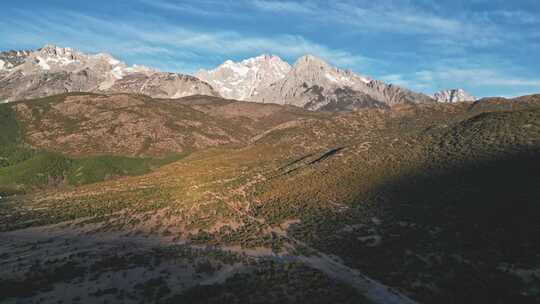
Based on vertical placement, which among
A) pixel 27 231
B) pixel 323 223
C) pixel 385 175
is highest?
pixel 385 175

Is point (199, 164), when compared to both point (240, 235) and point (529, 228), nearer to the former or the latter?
point (240, 235)

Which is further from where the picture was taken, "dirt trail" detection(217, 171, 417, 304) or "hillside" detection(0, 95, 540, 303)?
"hillside" detection(0, 95, 540, 303)

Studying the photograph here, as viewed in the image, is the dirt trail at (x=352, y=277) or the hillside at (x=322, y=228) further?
the hillside at (x=322, y=228)

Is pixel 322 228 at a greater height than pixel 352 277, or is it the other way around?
pixel 322 228

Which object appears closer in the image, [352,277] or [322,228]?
[352,277]

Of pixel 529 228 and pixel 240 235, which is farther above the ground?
pixel 529 228

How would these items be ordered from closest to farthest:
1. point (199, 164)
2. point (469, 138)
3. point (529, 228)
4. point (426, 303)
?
point (426, 303), point (529, 228), point (469, 138), point (199, 164)

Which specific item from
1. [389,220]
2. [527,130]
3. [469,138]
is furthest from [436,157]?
[389,220]

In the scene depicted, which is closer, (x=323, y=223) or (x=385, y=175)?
(x=323, y=223)
